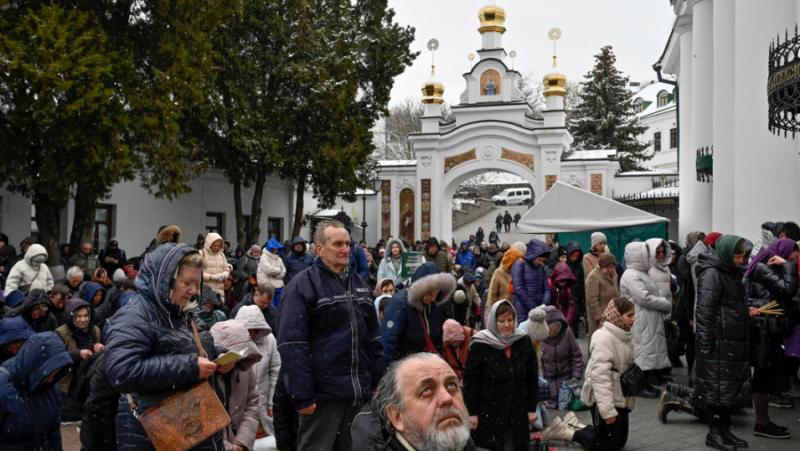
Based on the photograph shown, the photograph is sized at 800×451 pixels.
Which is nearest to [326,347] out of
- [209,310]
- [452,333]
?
[452,333]

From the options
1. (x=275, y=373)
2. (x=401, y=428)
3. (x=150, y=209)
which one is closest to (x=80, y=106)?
(x=150, y=209)

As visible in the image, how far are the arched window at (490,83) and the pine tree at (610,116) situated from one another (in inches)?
528

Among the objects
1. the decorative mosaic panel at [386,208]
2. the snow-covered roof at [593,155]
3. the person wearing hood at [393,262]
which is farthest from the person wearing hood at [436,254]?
the decorative mosaic panel at [386,208]

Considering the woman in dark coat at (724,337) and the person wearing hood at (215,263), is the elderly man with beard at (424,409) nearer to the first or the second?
the woman in dark coat at (724,337)

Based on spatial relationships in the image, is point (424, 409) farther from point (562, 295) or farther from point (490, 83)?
point (490, 83)

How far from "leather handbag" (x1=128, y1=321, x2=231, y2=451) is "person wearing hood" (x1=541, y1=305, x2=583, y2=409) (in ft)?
17.3

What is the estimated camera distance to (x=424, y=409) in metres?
2.75

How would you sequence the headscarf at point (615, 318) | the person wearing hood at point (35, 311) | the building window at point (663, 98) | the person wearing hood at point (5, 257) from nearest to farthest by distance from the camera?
the headscarf at point (615, 318), the person wearing hood at point (35, 311), the person wearing hood at point (5, 257), the building window at point (663, 98)

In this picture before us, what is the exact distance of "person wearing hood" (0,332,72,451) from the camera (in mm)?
4457

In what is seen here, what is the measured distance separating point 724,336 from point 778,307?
1.21 metres

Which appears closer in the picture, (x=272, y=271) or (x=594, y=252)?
(x=272, y=271)

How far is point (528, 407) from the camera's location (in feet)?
18.5

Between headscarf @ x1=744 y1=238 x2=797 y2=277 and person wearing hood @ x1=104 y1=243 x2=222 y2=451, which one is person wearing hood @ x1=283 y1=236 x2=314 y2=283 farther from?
person wearing hood @ x1=104 y1=243 x2=222 y2=451

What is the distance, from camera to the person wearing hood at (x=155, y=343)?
3.28 metres
